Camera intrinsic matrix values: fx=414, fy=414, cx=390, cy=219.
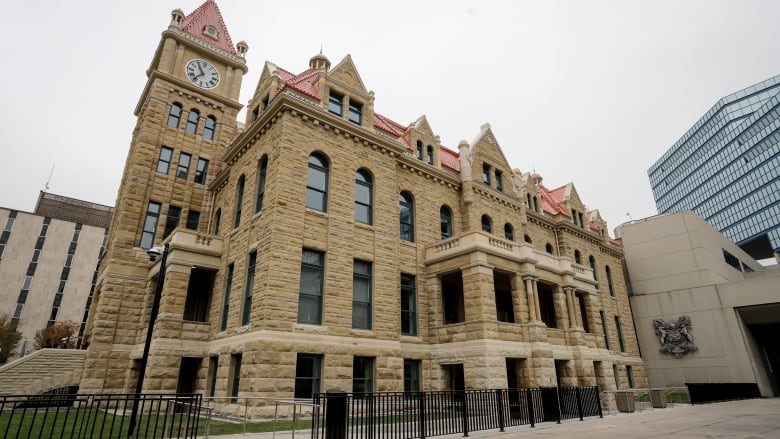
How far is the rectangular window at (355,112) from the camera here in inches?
816

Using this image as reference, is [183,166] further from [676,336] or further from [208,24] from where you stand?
[676,336]

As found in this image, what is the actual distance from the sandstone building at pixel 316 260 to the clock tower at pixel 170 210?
0.08m

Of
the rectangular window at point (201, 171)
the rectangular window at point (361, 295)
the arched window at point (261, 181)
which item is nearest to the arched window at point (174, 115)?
the rectangular window at point (201, 171)

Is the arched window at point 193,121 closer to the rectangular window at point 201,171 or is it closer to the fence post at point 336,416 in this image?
the rectangular window at point 201,171

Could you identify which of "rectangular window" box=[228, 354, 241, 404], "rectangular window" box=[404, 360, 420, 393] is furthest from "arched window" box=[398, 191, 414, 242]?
"rectangular window" box=[228, 354, 241, 404]

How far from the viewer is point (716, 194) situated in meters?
92.9

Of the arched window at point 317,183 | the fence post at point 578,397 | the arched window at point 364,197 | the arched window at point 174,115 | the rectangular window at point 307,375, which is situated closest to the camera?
the fence post at point 578,397

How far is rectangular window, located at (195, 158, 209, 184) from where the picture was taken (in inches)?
989

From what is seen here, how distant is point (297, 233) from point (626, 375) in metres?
28.7

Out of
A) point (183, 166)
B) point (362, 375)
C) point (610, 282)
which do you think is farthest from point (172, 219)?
point (610, 282)

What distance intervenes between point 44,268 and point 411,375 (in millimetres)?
72076

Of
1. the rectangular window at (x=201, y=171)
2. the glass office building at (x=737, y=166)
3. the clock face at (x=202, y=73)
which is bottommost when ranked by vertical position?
the rectangular window at (x=201, y=171)

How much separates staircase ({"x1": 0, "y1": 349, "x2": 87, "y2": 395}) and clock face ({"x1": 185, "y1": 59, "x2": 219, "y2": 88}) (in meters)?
17.0

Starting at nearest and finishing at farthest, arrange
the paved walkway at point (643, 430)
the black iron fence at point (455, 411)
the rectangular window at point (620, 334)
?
the black iron fence at point (455, 411)
the paved walkway at point (643, 430)
the rectangular window at point (620, 334)
